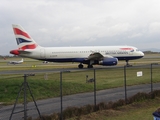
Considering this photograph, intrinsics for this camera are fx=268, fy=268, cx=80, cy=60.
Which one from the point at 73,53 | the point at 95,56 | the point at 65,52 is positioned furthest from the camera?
the point at 73,53

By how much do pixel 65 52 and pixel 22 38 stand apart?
6633 millimetres

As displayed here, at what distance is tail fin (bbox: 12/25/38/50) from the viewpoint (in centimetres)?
3931

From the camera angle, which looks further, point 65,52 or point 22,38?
point 65,52

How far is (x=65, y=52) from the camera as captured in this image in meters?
40.0

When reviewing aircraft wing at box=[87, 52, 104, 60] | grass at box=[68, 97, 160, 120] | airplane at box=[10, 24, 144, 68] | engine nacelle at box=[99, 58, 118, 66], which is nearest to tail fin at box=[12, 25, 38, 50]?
airplane at box=[10, 24, 144, 68]

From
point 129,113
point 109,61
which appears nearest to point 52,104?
point 129,113

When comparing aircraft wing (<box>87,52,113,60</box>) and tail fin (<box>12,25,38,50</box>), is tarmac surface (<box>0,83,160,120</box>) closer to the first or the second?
aircraft wing (<box>87,52,113,60</box>)

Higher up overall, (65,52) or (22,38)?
(22,38)

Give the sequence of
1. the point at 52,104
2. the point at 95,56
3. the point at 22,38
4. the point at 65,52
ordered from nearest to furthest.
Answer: the point at 52,104 → the point at 95,56 → the point at 22,38 → the point at 65,52

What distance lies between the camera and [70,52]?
132 ft

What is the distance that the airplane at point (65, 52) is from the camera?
3928cm

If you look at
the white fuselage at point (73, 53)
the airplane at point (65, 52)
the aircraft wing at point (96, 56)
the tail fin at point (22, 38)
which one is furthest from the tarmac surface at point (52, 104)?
the tail fin at point (22, 38)

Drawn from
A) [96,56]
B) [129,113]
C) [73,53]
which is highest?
[73,53]

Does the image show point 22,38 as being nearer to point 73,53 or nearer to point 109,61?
point 73,53
